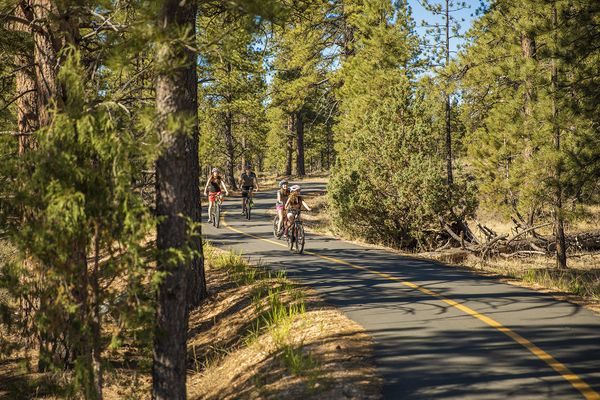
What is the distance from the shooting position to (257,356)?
7840 mm

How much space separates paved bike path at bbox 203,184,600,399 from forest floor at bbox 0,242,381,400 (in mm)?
A: 438

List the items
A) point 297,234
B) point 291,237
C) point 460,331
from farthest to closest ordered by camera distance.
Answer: point 291,237, point 297,234, point 460,331

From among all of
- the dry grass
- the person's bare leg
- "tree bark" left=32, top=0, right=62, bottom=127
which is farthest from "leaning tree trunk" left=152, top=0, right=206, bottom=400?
the person's bare leg

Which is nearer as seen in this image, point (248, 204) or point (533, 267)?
point (533, 267)

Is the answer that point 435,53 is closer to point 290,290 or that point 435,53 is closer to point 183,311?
point 290,290

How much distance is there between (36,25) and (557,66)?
10.7 metres

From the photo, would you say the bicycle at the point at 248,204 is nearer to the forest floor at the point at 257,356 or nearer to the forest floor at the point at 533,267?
the forest floor at the point at 533,267

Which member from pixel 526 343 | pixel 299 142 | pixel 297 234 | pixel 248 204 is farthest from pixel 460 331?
pixel 299 142

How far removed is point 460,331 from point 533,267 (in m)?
9.07

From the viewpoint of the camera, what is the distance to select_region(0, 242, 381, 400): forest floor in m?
6.34

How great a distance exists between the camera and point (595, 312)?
867cm

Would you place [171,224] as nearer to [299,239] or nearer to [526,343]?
[526,343]

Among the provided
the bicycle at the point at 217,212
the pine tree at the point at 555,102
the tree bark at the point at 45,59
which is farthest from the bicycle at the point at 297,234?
the tree bark at the point at 45,59

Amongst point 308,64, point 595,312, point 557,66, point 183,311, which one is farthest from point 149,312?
point 308,64
